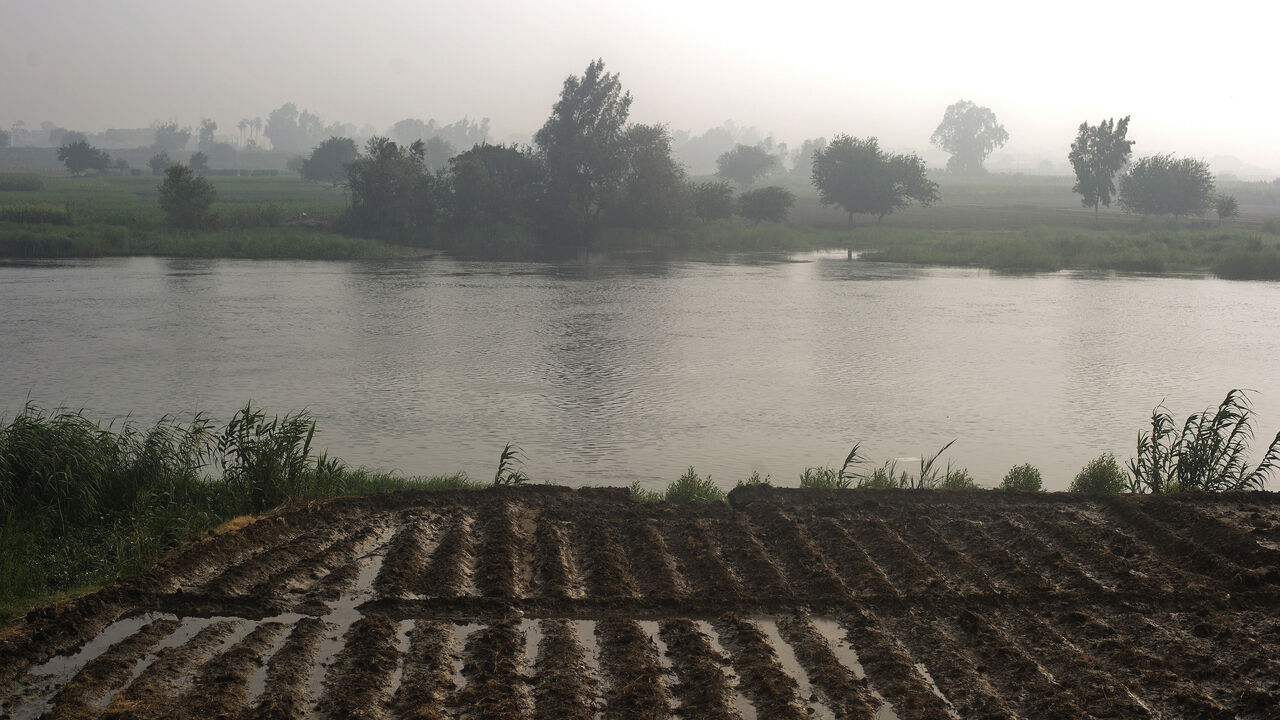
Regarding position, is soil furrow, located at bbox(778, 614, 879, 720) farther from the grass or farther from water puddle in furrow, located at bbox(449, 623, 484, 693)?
the grass

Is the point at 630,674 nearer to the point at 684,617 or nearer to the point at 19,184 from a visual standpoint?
the point at 684,617

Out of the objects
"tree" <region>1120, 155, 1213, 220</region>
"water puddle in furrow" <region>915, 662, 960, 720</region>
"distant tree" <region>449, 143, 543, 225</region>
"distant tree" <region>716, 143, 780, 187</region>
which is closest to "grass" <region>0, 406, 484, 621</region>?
"water puddle in furrow" <region>915, 662, 960, 720</region>

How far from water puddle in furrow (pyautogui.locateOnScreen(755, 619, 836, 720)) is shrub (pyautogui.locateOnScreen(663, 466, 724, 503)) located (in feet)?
11.8

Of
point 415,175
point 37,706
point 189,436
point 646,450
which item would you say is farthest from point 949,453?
point 415,175

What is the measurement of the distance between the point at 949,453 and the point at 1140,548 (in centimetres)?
509

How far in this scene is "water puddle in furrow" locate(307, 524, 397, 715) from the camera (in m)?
5.75

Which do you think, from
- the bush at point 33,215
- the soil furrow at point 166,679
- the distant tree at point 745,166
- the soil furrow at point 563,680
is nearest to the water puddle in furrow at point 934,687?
the soil furrow at point 563,680

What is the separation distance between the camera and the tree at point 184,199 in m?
53.5

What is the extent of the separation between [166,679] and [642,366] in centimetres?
1490

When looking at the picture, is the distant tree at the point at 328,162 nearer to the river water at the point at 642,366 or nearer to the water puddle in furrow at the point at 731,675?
the river water at the point at 642,366

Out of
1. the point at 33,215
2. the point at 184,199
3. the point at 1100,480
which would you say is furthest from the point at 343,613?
the point at 33,215

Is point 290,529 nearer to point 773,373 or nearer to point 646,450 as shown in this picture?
point 646,450

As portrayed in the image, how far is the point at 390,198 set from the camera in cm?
6006

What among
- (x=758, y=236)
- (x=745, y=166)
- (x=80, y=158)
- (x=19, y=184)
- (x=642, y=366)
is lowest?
(x=642, y=366)
